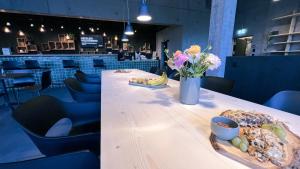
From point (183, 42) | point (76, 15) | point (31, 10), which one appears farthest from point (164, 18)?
point (31, 10)

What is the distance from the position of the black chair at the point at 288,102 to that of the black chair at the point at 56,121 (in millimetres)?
1515

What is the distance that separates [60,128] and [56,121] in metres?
0.15

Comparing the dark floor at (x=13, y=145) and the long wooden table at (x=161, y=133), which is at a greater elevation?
the long wooden table at (x=161, y=133)

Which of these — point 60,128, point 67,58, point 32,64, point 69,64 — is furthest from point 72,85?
point 67,58

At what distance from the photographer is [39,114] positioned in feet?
3.67

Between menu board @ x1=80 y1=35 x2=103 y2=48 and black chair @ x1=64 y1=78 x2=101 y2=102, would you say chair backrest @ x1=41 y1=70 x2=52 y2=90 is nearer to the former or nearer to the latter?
black chair @ x1=64 y1=78 x2=101 y2=102

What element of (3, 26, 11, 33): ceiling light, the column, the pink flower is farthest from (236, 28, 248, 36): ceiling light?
(3, 26, 11, 33): ceiling light

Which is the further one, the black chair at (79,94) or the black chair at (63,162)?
the black chair at (79,94)

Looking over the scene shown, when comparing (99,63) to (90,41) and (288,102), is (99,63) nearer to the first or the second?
(90,41)

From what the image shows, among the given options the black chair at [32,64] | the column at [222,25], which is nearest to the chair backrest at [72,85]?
the column at [222,25]

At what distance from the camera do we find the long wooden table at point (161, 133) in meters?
0.58

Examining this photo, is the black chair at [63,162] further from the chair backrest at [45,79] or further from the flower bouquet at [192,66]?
the chair backrest at [45,79]

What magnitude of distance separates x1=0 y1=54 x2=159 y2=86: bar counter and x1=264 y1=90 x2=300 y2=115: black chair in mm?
5579

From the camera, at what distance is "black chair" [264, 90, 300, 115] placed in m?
1.27
